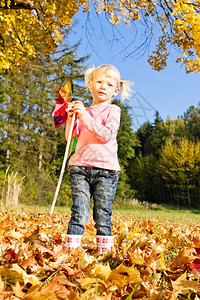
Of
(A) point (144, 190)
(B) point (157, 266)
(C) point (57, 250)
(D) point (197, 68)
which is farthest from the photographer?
(A) point (144, 190)

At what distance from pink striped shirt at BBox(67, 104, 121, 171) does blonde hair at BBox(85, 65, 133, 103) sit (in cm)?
27

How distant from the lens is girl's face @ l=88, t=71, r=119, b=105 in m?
2.15

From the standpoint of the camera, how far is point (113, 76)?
217 centimetres

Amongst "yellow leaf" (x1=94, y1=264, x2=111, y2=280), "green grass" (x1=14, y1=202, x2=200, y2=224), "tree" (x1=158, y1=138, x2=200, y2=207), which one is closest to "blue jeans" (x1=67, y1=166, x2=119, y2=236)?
"yellow leaf" (x1=94, y1=264, x2=111, y2=280)

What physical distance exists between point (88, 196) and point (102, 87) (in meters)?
0.87

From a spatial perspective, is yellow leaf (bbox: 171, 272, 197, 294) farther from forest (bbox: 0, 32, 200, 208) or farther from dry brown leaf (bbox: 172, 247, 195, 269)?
forest (bbox: 0, 32, 200, 208)

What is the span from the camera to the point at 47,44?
24.6 ft

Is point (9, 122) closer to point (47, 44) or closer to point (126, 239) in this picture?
point (47, 44)

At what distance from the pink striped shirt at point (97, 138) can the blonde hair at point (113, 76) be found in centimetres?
27

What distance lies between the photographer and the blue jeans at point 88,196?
6.27 ft

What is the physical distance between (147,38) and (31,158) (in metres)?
17.9

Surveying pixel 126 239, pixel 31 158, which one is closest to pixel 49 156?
pixel 31 158

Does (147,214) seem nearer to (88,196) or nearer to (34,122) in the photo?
(88,196)

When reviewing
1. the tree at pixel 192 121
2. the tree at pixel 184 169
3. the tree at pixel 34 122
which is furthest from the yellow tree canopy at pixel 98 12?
the tree at pixel 192 121
